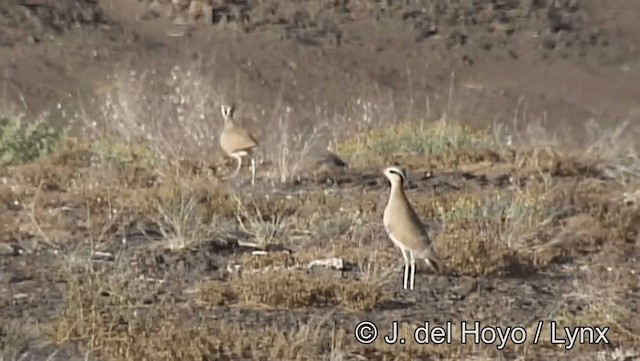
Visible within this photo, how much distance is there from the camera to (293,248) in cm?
710

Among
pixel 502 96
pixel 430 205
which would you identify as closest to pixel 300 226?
pixel 430 205

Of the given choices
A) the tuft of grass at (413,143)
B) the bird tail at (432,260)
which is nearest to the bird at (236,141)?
the tuft of grass at (413,143)

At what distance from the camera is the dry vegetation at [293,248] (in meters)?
5.55

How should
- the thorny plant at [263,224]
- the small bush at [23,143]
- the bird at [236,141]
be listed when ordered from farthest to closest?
the small bush at [23,143], the bird at [236,141], the thorny plant at [263,224]

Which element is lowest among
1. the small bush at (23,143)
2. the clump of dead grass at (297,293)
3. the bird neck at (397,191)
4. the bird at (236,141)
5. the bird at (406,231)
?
the small bush at (23,143)

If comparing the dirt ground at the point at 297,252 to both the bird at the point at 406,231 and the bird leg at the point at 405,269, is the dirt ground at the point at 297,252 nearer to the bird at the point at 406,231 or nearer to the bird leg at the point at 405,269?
the bird leg at the point at 405,269

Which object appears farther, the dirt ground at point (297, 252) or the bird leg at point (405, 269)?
the bird leg at point (405, 269)

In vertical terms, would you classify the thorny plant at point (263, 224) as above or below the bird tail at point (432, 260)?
below

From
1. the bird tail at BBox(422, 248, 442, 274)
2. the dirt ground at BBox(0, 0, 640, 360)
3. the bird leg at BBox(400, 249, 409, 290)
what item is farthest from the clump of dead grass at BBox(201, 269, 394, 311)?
the bird tail at BBox(422, 248, 442, 274)

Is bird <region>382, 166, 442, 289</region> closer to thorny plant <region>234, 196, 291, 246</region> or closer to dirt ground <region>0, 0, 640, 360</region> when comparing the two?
dirt ground <region>0, 0, 640, 360</region>

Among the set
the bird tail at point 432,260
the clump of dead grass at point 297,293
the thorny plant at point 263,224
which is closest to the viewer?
the clump of dead grass at point 297,293

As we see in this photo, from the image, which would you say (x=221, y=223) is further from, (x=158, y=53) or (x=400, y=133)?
(x=158, y=53)

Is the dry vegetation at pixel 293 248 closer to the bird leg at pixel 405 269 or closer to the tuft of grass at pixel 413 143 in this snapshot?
the bird leg at pixel 405 269

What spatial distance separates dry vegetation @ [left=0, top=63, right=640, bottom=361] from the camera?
5.55 metres
